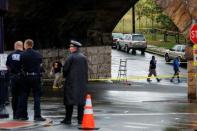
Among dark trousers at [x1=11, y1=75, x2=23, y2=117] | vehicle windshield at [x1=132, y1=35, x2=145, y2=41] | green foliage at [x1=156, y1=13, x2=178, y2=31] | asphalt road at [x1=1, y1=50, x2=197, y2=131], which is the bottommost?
asphalt road at [x1=1, y1=50, x2=197, y2=131]

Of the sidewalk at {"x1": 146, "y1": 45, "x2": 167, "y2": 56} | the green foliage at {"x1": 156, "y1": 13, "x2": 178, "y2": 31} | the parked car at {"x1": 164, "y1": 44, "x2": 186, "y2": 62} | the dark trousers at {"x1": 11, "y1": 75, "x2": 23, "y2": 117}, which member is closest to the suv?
the sidewalk at {"x1": 146, "y1": 45, "x2": 167, "y2": 56}

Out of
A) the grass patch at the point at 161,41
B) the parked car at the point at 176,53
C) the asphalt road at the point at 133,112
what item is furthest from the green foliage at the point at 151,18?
the asphalt road at the point at 133,112

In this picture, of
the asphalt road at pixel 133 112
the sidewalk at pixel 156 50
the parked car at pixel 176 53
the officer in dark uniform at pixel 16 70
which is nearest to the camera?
the asphalt road at pixel 133 112

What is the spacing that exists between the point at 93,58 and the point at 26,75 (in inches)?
876

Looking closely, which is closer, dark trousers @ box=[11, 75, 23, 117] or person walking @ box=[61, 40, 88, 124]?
person walking @ box=[61, 40, 88, 124]

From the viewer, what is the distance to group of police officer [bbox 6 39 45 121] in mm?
14602

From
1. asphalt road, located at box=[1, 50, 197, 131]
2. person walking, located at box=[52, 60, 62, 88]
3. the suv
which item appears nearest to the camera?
asphalt road, located at box=[1, 50, 197, 131]

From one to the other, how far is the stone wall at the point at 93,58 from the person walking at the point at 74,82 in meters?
21.5

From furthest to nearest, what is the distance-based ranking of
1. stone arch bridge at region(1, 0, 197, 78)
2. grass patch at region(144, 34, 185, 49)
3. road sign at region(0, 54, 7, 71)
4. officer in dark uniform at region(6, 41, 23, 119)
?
grass patch at region(144, 34, 185, 49)
stone arch bridge at region(1, 0, 197, 78)
road sign at region(0, 54, 7, 71)
officer in dark uniform at region(6, 41, 23, 119)

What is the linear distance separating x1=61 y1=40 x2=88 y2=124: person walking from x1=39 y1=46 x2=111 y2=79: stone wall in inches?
845

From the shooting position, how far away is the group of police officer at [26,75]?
14602 millimetres

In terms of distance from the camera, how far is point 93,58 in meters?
36.8

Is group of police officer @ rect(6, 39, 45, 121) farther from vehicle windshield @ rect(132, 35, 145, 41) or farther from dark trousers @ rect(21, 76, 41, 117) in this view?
vehicle windshield @ rect(132, 35, 145, 41)

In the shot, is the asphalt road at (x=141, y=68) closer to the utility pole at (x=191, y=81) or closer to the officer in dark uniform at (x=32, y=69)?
the utility pole at (x=191, y=81)
